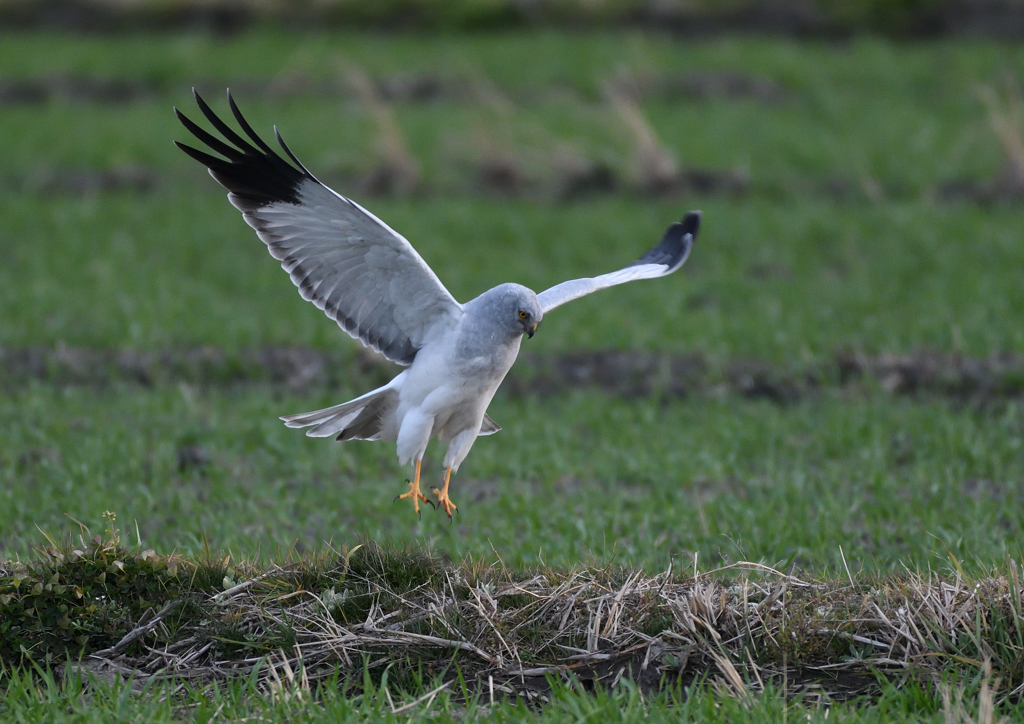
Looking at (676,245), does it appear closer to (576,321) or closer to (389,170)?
(576,321)

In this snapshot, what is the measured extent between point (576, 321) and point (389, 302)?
188 inches

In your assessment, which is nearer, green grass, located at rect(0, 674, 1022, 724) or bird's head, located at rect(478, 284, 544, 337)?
green grass, located at rect(0, 674, 1022, 724)

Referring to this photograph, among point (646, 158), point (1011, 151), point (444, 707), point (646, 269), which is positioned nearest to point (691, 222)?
point (646, 269)

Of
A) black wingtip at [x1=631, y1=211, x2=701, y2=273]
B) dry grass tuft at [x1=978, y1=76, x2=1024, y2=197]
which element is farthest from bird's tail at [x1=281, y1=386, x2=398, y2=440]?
dry grass tuft at [x1=978, y1=76, x2=1024, y2=197]

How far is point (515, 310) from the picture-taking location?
4141 mm

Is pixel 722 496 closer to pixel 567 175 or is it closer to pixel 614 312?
pixel 614 312

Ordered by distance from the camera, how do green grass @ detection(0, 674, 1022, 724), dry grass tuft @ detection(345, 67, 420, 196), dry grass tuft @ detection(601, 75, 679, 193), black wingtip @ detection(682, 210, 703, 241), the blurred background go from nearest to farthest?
green grass @ detection(0, 674, 1022, 724)
black wingtip @ detection(682, 210, 703, 241)
the blurred background
dry grass tuft @ detection(601, 75, 679, 193)
dry grass tuft @ detection(345, 67, 420, 196)

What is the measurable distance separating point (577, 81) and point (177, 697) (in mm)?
14351

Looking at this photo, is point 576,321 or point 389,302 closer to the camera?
point 389,302

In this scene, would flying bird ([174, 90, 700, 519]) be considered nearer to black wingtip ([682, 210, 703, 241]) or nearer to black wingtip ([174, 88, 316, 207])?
black wingtip ([174, 88, 316, 207])

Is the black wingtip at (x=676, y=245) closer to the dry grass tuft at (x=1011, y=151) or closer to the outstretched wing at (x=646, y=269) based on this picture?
the outstretched wing at (x=646, y=269)

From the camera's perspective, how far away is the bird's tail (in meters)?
4.66

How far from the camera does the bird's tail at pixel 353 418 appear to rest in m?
4.66

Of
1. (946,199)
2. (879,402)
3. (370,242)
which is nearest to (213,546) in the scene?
(370,242)
